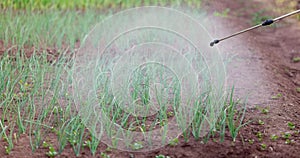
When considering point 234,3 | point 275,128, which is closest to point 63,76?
point 275,128

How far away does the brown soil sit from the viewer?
304cm

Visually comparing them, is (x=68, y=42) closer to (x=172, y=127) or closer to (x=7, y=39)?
(x=7, y=39)

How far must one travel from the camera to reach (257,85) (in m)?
4.41

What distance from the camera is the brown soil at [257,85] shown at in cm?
304

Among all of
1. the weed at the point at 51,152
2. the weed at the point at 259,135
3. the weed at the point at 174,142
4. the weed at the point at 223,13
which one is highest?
the weed at the point at 223,13

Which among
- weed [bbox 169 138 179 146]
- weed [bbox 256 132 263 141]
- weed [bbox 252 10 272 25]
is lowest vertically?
weed [bbox 169 138 179 146]

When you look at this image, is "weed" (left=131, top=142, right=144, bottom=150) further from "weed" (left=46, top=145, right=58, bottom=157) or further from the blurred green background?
the blurred green background

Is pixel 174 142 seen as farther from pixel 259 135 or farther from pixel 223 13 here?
pixel 223 13

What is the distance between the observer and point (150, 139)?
304 centimetres

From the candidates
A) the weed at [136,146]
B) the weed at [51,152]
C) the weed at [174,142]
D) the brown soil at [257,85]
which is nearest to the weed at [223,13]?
the brown soil at [257,85]

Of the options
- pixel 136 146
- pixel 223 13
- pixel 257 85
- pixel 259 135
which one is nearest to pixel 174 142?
pixel 136 146

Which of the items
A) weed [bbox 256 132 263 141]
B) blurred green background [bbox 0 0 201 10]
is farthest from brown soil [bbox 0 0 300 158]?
blurred green background [bbox 0 0 201 10]

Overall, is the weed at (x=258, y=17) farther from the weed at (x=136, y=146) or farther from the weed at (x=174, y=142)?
the weed at (x=136, y=146)

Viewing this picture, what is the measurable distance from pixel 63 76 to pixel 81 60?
1.69ft
